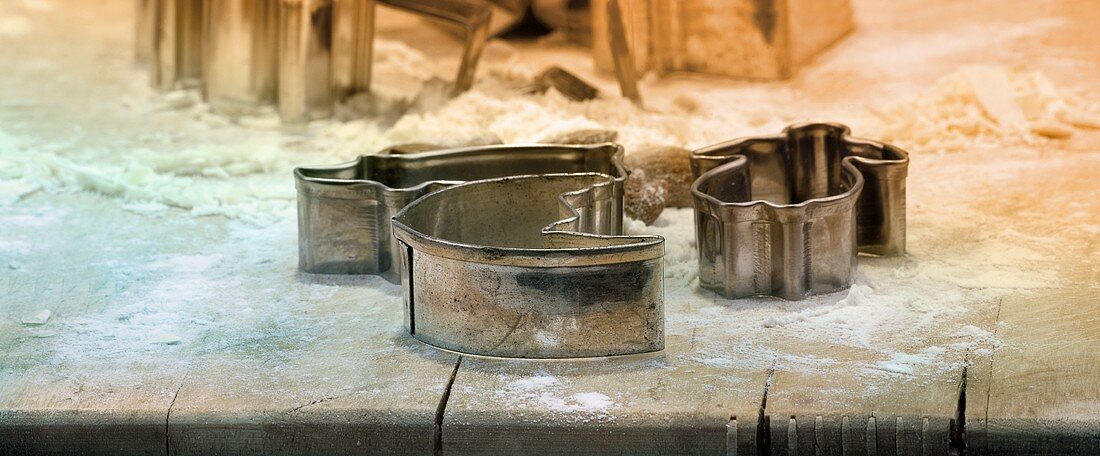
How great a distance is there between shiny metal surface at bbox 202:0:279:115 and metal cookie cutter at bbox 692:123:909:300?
245 centimetres

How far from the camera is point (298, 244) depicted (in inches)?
142

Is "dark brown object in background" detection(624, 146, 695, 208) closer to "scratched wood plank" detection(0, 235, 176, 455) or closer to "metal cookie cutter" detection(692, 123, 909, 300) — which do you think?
"metal cookie cutter" detection(692, 123, 909, 300)

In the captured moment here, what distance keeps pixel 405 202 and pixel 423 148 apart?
86 cm

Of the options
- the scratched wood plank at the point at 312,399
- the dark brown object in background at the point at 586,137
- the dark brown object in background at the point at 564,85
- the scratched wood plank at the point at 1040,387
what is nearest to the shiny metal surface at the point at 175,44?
the dark brown object in background at the point at 564,85

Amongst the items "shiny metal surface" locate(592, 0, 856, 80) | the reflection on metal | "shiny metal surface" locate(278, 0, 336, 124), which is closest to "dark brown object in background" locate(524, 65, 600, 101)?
the reflection on metal

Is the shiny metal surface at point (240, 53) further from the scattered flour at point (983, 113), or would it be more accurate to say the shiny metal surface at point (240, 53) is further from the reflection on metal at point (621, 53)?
the scattered flour at point (983, 113)

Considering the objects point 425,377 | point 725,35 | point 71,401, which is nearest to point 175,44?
point 725,35

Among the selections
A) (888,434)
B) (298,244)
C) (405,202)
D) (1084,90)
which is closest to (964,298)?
(888,434)

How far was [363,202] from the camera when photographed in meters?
3.40

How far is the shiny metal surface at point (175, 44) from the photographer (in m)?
5.89

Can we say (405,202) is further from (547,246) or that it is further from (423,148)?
(423,148)

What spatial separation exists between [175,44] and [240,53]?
1.77 ft

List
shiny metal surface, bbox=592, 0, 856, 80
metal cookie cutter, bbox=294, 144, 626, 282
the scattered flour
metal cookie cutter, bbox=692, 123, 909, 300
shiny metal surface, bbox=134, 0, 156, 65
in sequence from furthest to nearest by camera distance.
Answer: shiny metal surface, bbox=134, 0, 156, 65 → shiny metal surface, bbox=592, 0, 856, 80 → the scattered flour → metal cookie cutter, bbox=294, 144, 626, 282 → metal cookie cutter, bbox=692, 123, 909, 300

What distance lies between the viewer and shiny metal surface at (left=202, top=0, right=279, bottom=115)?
18.0ft
